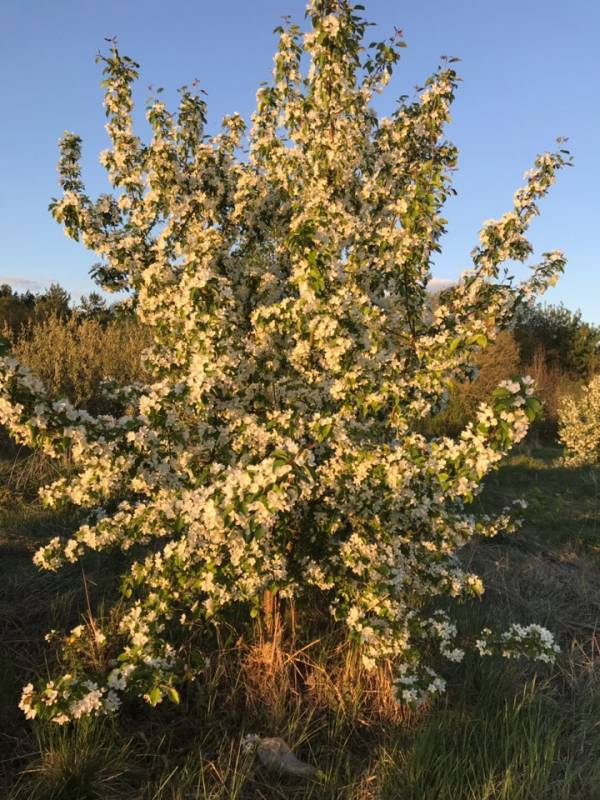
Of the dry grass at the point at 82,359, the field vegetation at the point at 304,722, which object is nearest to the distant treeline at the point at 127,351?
the dry grass at the point at 82,359

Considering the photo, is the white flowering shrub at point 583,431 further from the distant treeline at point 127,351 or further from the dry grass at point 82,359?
the dry grass at point 82,359

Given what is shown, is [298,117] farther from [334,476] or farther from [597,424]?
[597,424]

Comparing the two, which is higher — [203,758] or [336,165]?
[336,165]

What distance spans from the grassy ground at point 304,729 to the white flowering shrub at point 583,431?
1059 cm

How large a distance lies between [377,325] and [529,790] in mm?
2923

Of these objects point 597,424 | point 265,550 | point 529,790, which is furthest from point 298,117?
point 597,424

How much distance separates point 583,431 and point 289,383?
14.0 m

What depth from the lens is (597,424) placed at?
1586cm

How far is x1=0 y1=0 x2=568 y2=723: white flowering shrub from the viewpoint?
3641mm

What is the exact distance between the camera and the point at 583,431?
52.9ft

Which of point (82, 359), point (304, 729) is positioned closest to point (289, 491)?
point (304, 729)

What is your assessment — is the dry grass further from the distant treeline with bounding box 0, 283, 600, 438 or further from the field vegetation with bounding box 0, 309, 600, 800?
the field vegetation with bounding box 0, 309, 600, 800

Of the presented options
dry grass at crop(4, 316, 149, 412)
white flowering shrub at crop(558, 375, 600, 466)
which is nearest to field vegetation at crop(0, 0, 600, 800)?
dry grass at crop(4, 316, 149, 412)

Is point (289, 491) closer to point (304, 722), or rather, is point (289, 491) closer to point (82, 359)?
point (304, 722)
